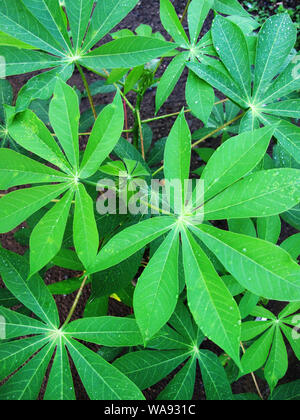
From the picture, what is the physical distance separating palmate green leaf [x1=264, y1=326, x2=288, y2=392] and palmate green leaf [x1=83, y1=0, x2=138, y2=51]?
1.16 metres

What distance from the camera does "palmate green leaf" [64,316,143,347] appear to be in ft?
2.89

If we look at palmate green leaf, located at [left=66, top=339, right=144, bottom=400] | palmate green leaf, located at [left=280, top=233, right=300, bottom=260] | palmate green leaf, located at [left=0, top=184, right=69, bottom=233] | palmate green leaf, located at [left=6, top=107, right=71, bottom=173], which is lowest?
palmate green leaf, located at [left=66, top=339, right=144, bottom=400]

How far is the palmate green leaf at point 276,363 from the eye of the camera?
116cm

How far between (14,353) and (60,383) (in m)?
0.15

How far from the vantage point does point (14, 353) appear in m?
0.91

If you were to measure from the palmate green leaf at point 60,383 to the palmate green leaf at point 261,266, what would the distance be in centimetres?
53

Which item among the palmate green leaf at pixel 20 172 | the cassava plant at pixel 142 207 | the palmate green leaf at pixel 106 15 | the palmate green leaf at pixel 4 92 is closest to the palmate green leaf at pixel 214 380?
the cassava plant at pixel 142 207

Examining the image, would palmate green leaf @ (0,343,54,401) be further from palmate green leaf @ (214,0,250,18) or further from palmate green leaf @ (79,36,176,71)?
palmate green leaf @ (214,0,250,18)

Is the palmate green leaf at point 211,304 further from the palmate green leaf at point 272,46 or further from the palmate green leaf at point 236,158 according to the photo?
the palmate green leaf at point 272,46

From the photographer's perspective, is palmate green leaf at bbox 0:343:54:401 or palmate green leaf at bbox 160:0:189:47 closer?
palmate green leaf at bbox 0:343:54:401

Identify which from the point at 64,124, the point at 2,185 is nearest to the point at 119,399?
the point at 2,185

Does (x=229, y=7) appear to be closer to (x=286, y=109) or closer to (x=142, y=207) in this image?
(x=286, y=109)

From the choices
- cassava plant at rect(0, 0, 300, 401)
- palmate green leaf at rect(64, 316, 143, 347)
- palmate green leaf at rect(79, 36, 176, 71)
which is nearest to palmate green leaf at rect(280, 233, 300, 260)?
cassava plant at rect(0, 0, 300, 401)

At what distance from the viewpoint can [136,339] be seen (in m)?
0.87
